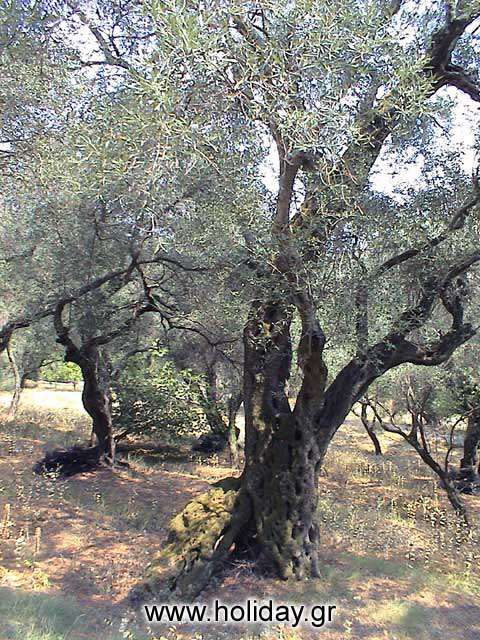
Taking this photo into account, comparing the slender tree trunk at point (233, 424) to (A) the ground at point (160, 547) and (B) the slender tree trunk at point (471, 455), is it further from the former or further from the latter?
(B) the slender tree trunk at point (471, 455)

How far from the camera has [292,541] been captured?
21.7 feet

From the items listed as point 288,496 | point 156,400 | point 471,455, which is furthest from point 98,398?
point 471,455

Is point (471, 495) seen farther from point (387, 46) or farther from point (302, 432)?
point (387, 46)

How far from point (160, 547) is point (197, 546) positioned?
143cm

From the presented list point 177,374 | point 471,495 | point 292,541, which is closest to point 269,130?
point 292,541

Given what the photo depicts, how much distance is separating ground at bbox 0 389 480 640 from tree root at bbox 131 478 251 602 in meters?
0.28

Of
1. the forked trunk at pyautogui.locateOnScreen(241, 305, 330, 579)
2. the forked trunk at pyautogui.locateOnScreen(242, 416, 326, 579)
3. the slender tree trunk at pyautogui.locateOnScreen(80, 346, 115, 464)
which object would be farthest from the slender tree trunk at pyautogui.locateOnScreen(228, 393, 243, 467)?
the forked trunk at pyautogui.locateOnScreen(242, 416, 326, 579)

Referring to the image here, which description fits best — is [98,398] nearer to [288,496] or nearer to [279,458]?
[279,458]

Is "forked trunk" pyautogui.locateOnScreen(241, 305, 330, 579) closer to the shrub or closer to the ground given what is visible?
the ground

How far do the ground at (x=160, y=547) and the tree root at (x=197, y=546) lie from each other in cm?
28

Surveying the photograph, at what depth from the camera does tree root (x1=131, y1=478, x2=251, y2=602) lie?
6.04 m

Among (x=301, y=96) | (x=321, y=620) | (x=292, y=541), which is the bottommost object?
(x=321, y=620)

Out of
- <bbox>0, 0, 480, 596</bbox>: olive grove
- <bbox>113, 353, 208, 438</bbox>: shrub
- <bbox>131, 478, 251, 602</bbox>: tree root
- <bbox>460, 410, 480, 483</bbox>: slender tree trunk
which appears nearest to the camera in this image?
<bbox>0, 0, 480, 596</bbox>: olive grove

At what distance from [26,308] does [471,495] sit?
11.1m
